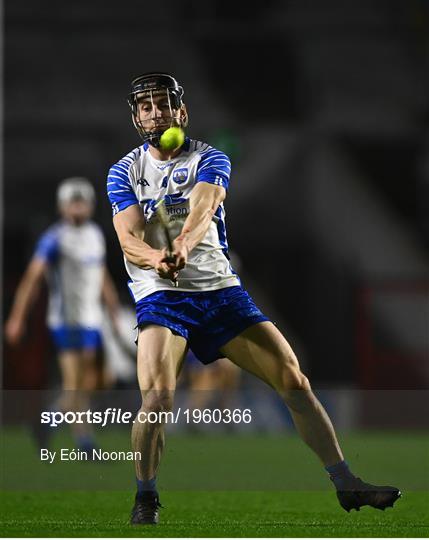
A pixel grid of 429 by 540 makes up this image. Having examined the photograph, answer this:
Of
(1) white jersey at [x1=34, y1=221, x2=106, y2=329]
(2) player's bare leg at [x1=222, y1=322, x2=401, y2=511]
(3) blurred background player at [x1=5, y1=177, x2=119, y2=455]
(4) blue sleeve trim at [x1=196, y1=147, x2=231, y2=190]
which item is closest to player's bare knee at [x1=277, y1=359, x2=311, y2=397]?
(2) player's bare leg at [x1=222, y1=322, x2=401, y2=511]

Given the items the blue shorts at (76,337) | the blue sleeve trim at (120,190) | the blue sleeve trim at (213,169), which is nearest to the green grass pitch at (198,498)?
the blue sleeve trim at (120,190)

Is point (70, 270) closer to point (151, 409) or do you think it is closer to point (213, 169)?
point (213, 169)

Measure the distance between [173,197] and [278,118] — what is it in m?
11.7

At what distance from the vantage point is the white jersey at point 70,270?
37.6 ft

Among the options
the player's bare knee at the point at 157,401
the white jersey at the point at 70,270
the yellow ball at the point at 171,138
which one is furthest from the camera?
the white jersey at the point at 70,270

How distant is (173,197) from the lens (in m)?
6.64

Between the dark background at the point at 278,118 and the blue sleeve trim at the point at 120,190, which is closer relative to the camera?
the blue sleeve trim at the point at 120,190

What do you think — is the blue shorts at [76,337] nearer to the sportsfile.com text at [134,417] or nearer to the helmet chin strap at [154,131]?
the sportsfile.com text at [134,417]

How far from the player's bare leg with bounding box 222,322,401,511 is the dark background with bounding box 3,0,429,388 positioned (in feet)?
35.3

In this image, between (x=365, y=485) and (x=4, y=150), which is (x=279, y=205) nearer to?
(x=4, y=150)

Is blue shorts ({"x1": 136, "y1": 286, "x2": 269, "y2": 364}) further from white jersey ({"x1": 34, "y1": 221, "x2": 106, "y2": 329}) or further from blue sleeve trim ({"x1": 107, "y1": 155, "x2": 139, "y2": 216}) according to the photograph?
white jersey ({"x1": 34, "y1": 221, "x2": 106, "y2": 329})

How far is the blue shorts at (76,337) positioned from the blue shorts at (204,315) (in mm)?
4618

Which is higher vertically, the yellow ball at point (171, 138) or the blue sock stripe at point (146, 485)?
the yellow ball at point (171, 138)

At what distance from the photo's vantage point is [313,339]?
686 inches
